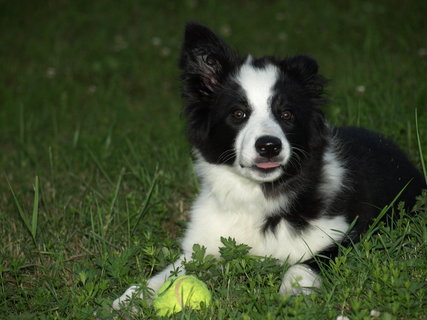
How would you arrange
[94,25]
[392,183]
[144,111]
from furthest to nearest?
[94,25] < [144,111] < [392,183]

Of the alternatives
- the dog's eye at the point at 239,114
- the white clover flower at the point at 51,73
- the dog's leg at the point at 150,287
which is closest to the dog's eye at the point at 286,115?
the dog's eye at the point at 239,114

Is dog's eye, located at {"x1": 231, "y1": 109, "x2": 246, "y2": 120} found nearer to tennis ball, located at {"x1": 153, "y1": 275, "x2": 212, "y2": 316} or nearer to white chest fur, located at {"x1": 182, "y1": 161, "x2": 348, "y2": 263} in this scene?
white chest fur, located at {"x1": 182, "y1": 161, "x2": 348, "y2": 263}

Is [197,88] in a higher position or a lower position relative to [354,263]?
higher

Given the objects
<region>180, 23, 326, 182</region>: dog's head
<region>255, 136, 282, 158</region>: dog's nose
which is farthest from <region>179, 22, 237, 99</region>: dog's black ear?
<region>255, 136, 282, 158</region>: dog's nose

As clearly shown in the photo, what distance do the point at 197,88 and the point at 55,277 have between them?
4.46 ft

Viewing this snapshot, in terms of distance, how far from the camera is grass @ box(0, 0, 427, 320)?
2.98m

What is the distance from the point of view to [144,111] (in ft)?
23.5

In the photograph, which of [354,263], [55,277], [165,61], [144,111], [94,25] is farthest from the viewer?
[94,25]

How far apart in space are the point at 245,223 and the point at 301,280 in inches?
25.9

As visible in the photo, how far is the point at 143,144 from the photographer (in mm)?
5395

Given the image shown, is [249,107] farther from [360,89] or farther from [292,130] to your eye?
[360,89]

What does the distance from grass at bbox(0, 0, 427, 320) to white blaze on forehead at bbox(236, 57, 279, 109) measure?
2.78 ft

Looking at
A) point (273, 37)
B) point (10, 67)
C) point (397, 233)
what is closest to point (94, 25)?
point (10, 67)

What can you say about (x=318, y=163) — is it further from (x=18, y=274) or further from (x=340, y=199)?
(x=18, y=274)
